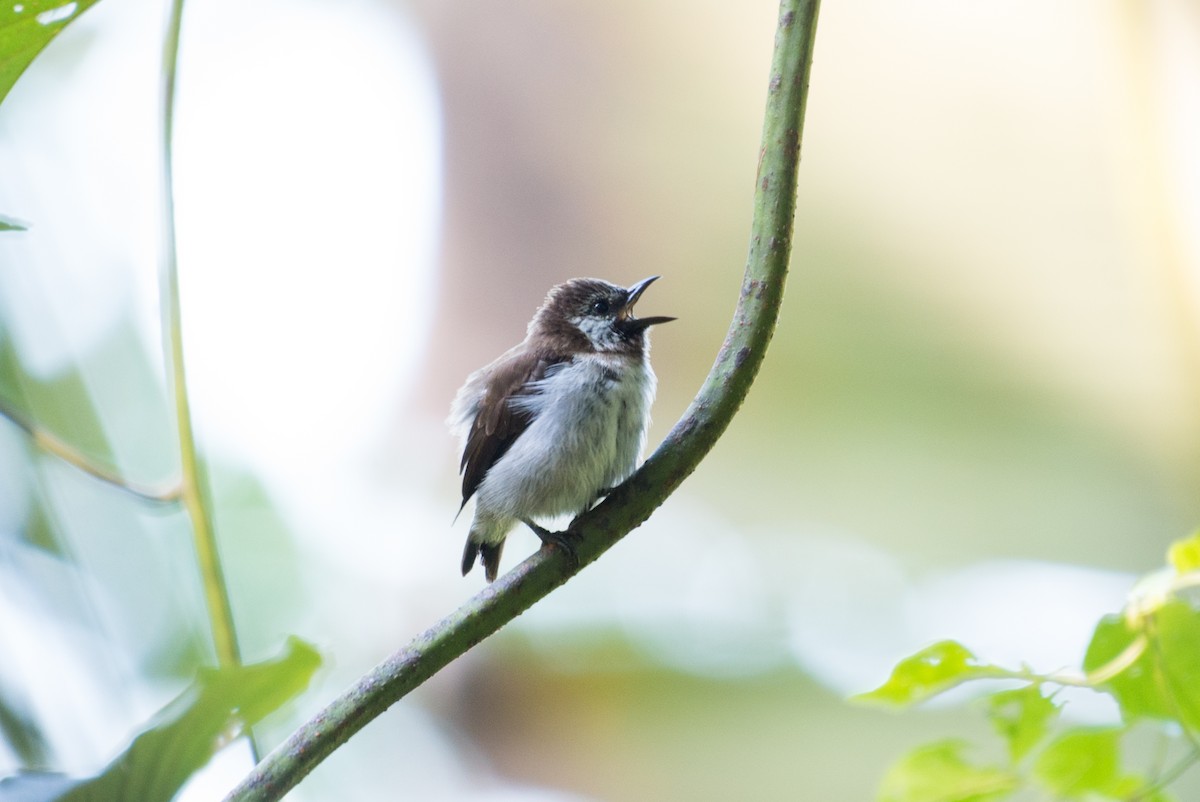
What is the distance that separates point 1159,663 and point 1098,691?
0.22ft

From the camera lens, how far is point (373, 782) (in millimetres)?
2994

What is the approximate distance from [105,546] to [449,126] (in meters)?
1.87

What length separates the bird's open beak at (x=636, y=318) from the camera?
180 centimetres

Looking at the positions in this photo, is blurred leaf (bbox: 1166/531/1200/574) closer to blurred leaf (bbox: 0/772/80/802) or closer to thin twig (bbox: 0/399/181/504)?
blurred leaf (bbox: 0/772/80/802)

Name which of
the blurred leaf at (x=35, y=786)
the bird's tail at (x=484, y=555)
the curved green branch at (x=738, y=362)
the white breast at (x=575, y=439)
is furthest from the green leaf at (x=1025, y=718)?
the bird's tail at (x=484, y=555)

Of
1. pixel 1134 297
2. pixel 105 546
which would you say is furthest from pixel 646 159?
pixel 105 546

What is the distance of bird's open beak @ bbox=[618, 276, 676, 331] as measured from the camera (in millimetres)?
1797

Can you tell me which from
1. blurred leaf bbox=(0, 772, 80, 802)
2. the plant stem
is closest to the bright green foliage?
blurred leaf bbox=(0, 772, 80, 802)

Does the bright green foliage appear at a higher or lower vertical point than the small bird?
lower

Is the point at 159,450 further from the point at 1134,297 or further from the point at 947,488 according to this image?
the point at 1134,297

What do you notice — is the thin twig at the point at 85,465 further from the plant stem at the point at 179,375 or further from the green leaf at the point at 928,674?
the green leaf at the point at 928,674

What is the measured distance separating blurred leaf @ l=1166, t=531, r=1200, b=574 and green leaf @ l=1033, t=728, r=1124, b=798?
155 mm

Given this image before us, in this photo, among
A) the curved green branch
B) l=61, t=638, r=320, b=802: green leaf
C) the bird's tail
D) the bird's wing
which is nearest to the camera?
l=61, t=638, r=320, b=802: green leaf

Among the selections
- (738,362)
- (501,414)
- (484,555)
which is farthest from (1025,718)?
(484,555)
